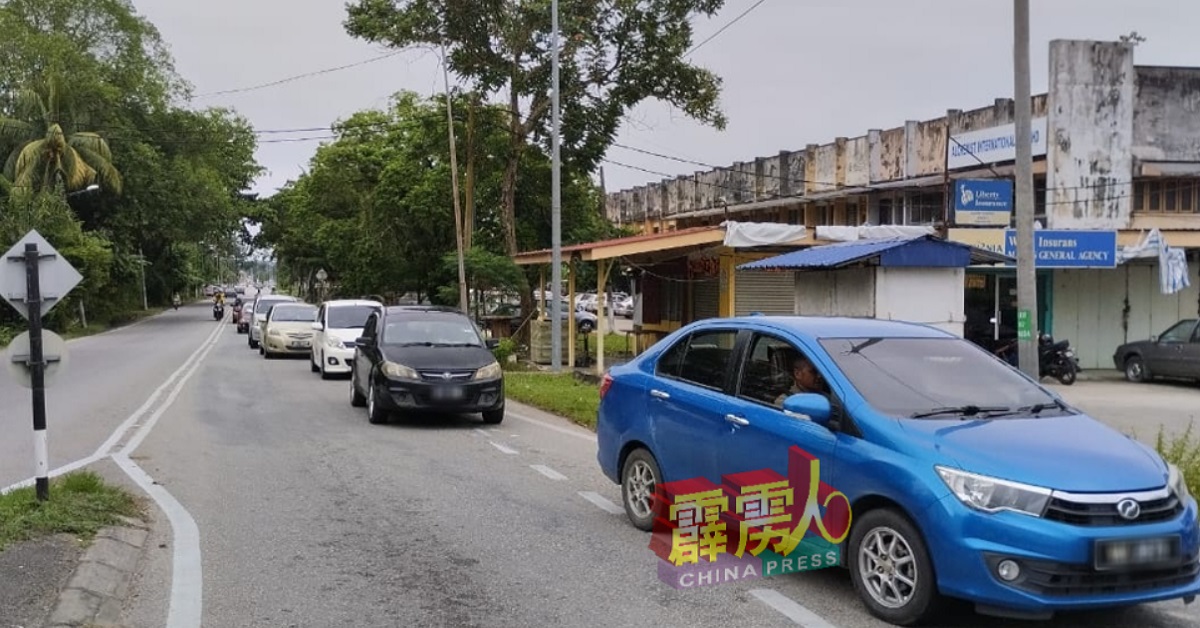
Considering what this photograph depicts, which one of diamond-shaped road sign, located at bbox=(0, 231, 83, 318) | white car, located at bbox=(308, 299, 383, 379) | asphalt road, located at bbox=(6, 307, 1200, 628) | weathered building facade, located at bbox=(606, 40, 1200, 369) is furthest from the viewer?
weathered building facade, located at bbox=(606, 40, 1200, 369)

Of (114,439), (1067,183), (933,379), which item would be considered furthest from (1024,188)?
(1067,183)

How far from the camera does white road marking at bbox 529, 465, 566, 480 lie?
961 cm

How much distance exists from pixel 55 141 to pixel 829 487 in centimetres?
4668

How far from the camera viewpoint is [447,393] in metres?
12.9

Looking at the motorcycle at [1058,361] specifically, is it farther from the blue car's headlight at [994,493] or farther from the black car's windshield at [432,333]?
the blue car's headlight at [994,493]

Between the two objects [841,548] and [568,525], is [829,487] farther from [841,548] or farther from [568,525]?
[568,525]

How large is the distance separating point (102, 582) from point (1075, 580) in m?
5.15

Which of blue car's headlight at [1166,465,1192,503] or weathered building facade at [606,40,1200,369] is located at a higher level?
weathered building facade at [606,40,1200,369]

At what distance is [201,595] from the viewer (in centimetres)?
577

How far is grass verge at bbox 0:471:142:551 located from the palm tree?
40.0m

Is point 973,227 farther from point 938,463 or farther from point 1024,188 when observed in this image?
point 938,463

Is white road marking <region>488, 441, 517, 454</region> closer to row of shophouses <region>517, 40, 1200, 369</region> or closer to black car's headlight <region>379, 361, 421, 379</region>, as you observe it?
black car's headlight <region>379, 361, 421, 379</region>

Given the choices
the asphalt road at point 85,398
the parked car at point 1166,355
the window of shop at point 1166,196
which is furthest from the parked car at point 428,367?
the window of shop at point 1166,196

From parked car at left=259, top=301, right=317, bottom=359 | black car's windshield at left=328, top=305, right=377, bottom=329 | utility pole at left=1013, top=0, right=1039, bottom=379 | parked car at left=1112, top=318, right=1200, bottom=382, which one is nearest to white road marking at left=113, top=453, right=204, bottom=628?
utility pole at left=1013, top=0, right=1039, bottom=379
